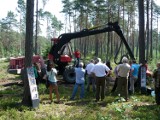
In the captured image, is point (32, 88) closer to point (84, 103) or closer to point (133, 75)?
point (84, 103)

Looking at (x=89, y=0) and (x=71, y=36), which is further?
(x=89, y=0)

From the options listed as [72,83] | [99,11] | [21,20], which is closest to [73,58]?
[72,83]

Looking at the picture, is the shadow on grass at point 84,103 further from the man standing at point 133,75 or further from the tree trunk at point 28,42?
the man standing at point 133,75

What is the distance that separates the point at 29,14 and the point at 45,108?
374cm

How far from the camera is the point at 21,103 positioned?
1077 centimetres

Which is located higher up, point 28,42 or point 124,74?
point 28,42

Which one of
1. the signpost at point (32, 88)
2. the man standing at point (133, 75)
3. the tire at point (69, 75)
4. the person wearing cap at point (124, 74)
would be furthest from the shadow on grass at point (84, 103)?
the tire at point (69, 75)

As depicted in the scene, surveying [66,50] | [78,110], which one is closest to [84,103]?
[78,110]

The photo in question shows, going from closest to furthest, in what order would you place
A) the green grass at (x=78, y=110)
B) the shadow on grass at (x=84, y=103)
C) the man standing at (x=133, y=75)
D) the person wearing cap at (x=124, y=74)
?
1. the green grass at (x=78, y=110)
2. the shadow on grass at (x=84, y=103)
3. the person wearing cap at (x=124, y=74)
4. the man standing at (x=133, y=75)

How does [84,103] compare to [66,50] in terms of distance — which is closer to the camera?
[84,103]

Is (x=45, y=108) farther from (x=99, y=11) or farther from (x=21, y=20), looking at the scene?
(x=21, y=20)

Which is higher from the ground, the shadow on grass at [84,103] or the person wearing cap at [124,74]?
the person wearing cap at [124,74]

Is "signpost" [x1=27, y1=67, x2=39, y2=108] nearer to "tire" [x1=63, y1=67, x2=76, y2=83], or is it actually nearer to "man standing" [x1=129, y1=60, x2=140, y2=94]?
"man standing" [x1=129, y1=60, x2=140, y2=94]

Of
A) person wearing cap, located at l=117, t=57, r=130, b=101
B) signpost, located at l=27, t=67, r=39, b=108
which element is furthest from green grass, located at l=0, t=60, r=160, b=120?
person wearing cap, located at l=117, t=57, r=130, b=101
